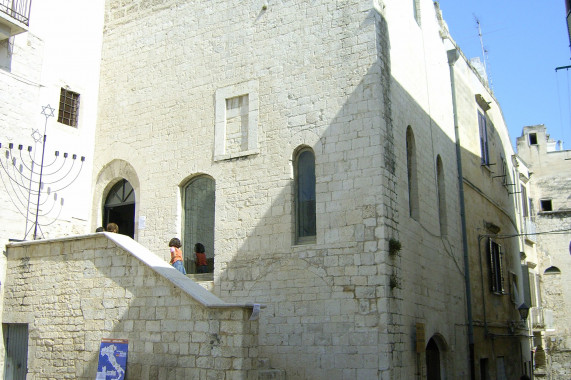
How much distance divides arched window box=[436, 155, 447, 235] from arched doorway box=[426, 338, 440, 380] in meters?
2.75

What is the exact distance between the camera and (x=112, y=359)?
9.69 m

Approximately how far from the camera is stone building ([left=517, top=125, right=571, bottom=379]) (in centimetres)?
2427

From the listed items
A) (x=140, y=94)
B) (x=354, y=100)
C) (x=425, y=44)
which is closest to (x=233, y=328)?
(x=354, y=100)

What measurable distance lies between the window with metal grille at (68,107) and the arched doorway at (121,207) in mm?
1843

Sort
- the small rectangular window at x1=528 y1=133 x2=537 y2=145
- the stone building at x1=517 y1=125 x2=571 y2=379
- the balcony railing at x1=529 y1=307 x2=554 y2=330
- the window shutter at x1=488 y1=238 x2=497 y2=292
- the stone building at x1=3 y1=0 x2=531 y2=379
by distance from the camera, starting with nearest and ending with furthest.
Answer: the stone building at x1=3 y1=0 x2=531 y2=379, the window shutter at x1=488 y1=238 x2=497 y2=292, the balcony railing at x1=529 y1=307 x2=554 y2=330, the stone building at x1=517 y1=125 x2=571 y2=379, the small rectangular window at x1=528 y1=133 x2=537 y2=145

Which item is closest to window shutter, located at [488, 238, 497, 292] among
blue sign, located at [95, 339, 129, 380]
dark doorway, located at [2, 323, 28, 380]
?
blue sign, located at [95, 339, 129, 380]

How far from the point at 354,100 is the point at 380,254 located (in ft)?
9.55

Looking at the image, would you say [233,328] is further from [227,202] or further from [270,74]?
[270,74]

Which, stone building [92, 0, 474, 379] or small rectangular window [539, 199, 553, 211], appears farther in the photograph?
small rectangular window [539, 199, 553, 211]

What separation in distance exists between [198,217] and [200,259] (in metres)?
0.92

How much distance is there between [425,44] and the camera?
1490cm

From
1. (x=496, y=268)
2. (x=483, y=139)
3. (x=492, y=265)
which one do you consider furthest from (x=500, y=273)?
(x=483, y=139)

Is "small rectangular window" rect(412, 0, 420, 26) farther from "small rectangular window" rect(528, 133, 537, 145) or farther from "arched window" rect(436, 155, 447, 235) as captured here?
"small rectangular window" rect(528, 133, 537, 145)

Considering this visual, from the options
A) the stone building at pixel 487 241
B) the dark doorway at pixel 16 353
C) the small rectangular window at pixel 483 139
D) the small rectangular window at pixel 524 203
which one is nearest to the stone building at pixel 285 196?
the stone building at pixel 487 241
